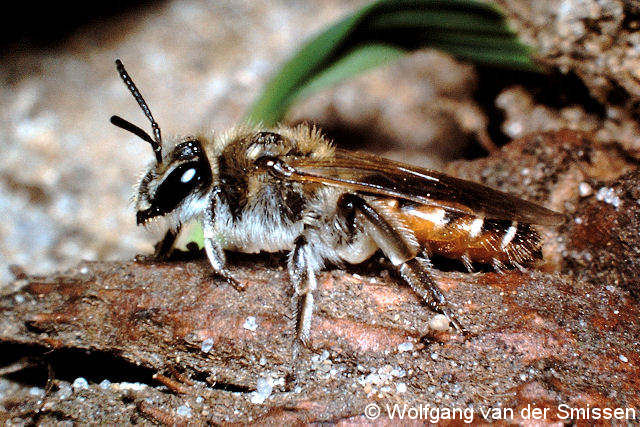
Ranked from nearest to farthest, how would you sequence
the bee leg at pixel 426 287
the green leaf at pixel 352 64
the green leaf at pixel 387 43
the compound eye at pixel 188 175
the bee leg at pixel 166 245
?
the bee leg at pixel 426 287 < the compound eye at pixel 188 175 < the bee leg at pixel 166 245 < the green leaf at pixel 387 43 < the green leaf at pixel 352 64

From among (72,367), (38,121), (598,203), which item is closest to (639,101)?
(598,203)

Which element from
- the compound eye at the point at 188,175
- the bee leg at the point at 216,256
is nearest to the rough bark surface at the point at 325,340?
the bee leg at the point at 216,256

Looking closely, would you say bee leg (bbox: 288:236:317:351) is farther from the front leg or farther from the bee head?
the bee head

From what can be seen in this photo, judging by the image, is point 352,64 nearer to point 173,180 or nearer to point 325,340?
point 173,180

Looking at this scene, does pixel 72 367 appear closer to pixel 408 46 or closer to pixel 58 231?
pixel 58 231

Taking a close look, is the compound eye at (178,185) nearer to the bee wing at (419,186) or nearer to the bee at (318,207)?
the bee at (318,207)

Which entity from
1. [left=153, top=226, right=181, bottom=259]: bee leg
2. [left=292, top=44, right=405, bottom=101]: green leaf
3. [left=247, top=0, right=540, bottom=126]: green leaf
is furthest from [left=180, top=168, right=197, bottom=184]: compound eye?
[left=292, top=44, right=405, bottom=101]: green leaf
